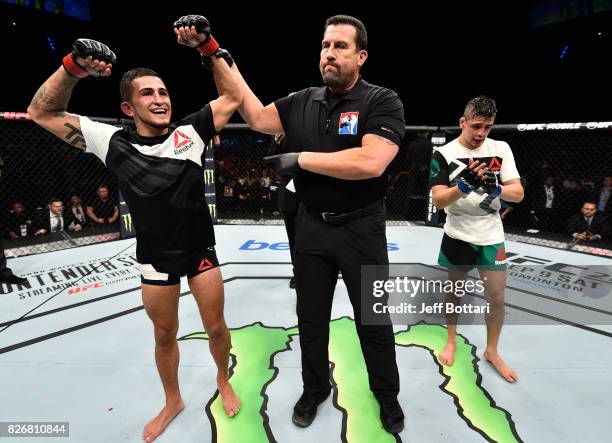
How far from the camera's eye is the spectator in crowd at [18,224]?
17.7 feet

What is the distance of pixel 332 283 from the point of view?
1.66 m

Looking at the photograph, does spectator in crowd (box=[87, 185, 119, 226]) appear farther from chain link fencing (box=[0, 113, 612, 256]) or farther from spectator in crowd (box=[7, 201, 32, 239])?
spectator in crowd (box=[7, 201, 32, 239])

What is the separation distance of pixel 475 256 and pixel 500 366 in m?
0.67

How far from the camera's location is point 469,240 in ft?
6.54

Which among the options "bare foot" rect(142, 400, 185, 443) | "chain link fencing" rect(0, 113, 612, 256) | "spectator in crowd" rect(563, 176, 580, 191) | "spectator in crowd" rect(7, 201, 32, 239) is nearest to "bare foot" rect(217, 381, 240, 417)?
"bare foot" rect(142, 400, 185, 443)

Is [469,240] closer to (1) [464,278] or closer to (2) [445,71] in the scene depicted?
(1) [464,278]

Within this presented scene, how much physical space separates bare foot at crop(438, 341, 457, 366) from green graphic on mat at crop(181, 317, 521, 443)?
0.11ft

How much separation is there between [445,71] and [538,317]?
877 cm

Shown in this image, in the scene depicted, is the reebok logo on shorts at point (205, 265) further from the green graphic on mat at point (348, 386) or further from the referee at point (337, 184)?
the green graphic on mat at point (348, 386)

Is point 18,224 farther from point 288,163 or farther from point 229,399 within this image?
point 288,163

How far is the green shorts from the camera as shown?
1.97 meters

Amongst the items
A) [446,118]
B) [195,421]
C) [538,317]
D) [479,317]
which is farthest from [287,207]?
[446,118]

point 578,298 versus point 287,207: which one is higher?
point 287,207

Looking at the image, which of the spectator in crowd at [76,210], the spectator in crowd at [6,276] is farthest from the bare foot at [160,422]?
the spectator in crowd at [76,210]
